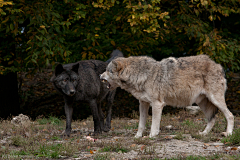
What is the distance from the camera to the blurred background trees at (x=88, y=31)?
31.0 ft

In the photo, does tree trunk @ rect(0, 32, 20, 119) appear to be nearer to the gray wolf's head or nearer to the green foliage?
the green foliage

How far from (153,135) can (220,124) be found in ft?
7.97

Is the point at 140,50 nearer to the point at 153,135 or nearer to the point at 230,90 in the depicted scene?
the point at 153,135

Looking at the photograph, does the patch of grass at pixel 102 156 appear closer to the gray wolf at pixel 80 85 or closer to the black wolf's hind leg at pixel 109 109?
the gray wolf at pixel 80 85

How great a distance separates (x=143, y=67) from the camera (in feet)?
23.9

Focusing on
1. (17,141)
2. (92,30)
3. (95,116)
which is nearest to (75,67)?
(95,116)

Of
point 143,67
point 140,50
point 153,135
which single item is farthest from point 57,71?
point 140,50

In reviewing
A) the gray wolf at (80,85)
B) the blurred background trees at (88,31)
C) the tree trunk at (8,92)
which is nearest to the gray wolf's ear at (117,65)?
the gray wolf at (80,85)

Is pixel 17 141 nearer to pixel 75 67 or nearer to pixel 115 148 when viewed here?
pixel 115 148

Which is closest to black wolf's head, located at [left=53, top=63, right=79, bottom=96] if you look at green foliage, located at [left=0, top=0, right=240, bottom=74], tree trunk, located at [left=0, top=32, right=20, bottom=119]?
green foliage, located at [left=0, top=0, right=240, bottom=74]

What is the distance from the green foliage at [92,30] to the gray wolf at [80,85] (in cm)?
162

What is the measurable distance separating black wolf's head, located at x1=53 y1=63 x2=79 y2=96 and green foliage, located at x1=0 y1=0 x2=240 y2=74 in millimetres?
1675

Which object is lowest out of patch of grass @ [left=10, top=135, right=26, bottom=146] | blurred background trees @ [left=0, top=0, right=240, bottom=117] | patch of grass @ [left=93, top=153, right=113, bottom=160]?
patch of grass @ [left=10, top=135, right=26, bottom=146]

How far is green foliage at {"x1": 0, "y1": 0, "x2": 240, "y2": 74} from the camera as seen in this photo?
30.9ft
